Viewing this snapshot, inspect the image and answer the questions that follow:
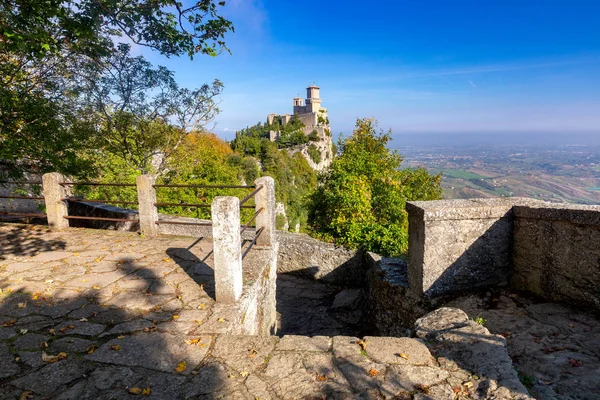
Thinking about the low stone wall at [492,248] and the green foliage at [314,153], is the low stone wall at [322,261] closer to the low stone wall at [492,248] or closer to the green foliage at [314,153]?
the low stone wall at [492,248]

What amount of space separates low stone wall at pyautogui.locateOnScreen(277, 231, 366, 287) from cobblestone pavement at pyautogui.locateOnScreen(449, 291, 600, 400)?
399 centimetres

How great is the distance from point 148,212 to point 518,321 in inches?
211

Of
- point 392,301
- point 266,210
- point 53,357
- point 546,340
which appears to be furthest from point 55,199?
point 546,340

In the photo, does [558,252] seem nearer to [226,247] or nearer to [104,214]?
[226,247]

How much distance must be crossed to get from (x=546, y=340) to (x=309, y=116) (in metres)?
68.2

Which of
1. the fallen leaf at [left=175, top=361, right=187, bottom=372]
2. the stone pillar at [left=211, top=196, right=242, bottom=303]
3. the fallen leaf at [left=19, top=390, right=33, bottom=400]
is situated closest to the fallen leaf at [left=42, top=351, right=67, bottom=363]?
the fallen leaf at [left=19, top=390, right=33, bottom=400]

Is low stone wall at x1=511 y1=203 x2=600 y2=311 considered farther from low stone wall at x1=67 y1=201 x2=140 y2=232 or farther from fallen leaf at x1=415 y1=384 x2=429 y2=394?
low stone wall at x1=67 y1=201 x2=140 y2=232

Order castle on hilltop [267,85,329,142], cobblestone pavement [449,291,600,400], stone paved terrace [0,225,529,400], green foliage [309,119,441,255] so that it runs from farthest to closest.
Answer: castle on hilltop [267,85,329,142] < green foliage [309,119,441,255] < cobblestone pavement [449,291,600,400] < stone paved terrace [0,225,529,400]

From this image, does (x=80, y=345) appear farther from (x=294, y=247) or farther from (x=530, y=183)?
(x=530, y=183)

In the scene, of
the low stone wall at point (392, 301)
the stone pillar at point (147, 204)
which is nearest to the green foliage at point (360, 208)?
the low stone wall at point (392, 301)

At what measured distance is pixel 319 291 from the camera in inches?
301

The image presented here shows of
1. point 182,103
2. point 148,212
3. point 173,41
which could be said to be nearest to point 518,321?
point 148,212

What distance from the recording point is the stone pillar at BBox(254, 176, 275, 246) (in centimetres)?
459

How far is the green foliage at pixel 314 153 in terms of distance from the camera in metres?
58.3
